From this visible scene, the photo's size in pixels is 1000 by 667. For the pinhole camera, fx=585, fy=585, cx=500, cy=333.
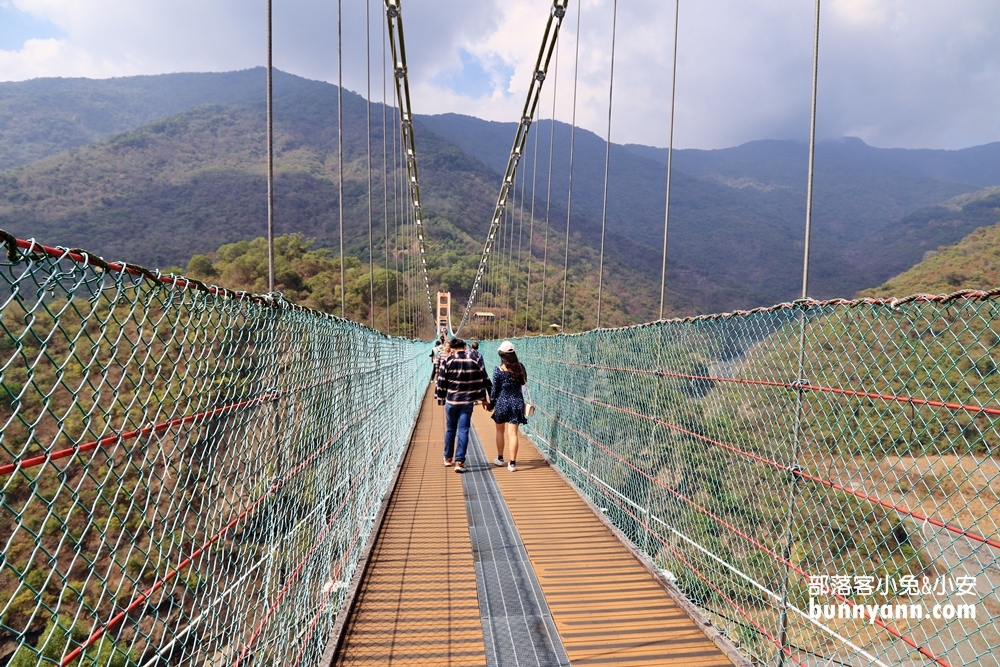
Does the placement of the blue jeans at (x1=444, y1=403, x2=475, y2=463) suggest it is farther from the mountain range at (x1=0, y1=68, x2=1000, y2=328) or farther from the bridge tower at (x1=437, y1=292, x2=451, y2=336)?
the bridge tower at (x1=437, y1=292, x2=451, y2=336)

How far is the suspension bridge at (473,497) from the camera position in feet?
3.13

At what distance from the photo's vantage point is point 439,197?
70500mm

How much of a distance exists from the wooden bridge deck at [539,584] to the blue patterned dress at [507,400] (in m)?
0.70

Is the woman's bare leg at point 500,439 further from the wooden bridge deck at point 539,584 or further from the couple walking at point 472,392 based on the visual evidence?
the wooden bridge deck at point 539,584

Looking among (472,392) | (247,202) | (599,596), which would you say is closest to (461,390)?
(472,392)

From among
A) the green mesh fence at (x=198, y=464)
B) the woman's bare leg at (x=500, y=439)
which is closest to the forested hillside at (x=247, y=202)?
the woman's bare leg at (x=500, y=439)

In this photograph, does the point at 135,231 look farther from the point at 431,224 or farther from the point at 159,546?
the point at 159,546

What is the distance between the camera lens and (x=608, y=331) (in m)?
3.73

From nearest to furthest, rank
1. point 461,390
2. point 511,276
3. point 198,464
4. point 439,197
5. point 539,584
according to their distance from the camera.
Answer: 1. point 198,464
2. point 539,584
3. point 461,390
4. point 511,276
5. point 439,197

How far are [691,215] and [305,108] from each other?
189 feet

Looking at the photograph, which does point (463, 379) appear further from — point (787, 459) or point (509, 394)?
point (787, 459)

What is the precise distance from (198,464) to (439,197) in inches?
2799

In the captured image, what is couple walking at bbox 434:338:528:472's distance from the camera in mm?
4266

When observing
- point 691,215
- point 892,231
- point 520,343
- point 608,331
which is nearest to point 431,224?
point 691,215
